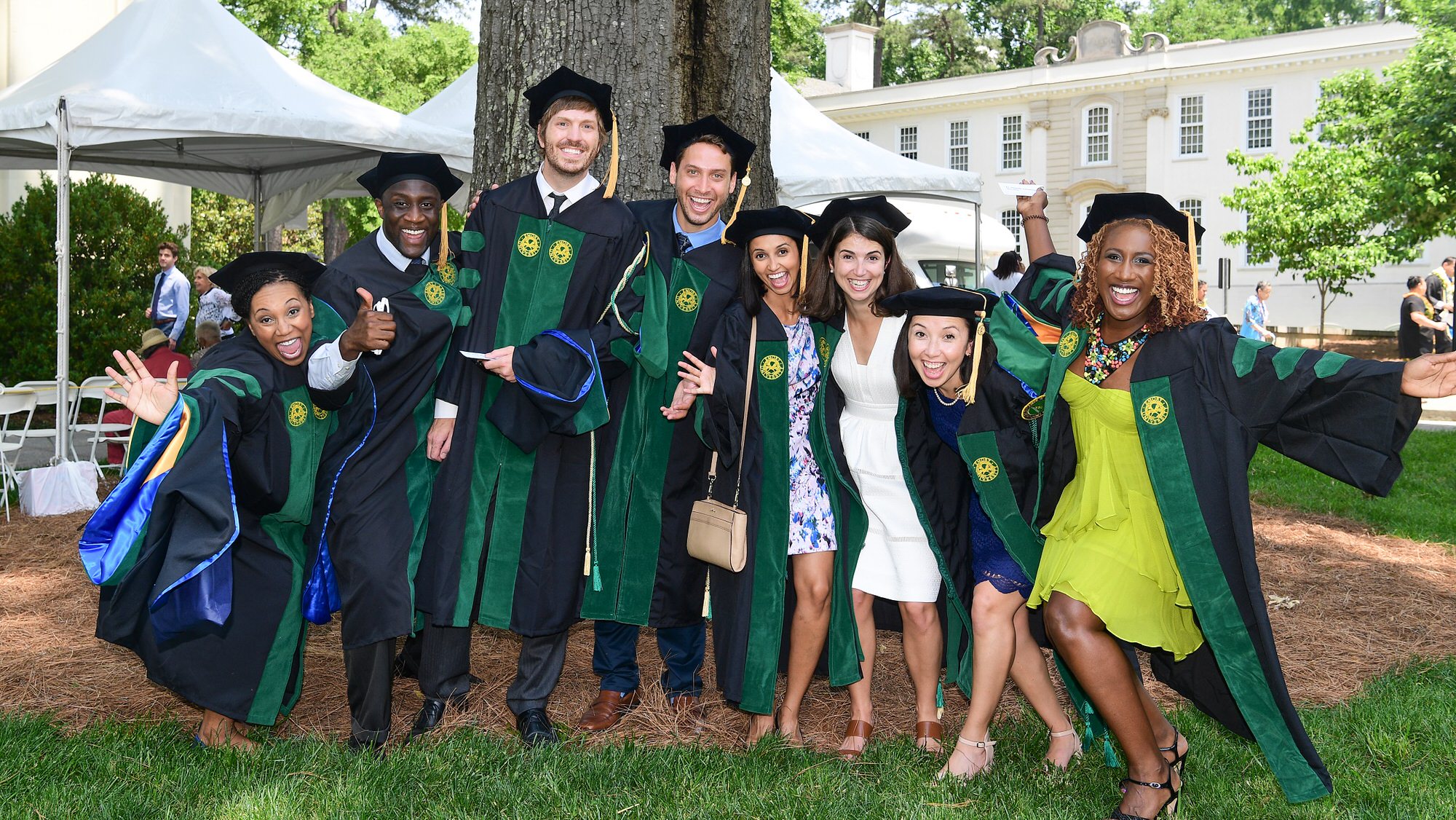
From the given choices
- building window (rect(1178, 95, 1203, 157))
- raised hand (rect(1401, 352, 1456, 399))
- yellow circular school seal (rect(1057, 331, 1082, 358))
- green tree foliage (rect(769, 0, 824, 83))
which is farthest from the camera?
building window (rect(1178, 95, 1203, 157))

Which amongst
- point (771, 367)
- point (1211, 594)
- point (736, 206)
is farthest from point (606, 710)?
point (1211, 594)

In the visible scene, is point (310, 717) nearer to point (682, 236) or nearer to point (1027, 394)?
point (682, 236)

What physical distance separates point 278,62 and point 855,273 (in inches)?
291

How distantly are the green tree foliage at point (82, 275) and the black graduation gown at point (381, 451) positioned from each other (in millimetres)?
10604

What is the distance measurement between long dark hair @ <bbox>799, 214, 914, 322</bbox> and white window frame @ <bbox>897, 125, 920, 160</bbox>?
35812mm

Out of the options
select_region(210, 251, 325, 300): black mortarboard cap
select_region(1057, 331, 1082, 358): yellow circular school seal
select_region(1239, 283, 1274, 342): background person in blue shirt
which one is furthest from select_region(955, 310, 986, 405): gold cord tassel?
select_region(1239, 283, 1274, 342): background person in blue shirt

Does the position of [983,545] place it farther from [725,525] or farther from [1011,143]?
[1011,143]

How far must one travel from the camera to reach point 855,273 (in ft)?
13.0

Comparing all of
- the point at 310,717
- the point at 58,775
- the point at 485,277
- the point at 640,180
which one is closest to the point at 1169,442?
the point at 485,277

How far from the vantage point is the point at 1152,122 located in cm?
3469

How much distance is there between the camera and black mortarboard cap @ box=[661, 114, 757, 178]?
4.26m

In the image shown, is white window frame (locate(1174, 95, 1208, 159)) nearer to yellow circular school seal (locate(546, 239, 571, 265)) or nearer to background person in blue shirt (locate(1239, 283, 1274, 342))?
background person in blue shirt (locate(1239, 283, 1274, 342))

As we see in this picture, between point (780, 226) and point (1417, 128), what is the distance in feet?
52.7

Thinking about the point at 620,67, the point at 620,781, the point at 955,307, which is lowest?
the point at 620,781
